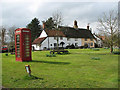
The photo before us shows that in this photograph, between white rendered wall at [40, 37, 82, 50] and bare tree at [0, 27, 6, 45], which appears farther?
white rendered wall at [40, 37, 82, 50]

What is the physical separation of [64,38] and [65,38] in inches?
18.7

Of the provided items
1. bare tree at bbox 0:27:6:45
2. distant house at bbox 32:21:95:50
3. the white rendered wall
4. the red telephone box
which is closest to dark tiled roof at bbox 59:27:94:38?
distant house at bbox 32:21:95:50

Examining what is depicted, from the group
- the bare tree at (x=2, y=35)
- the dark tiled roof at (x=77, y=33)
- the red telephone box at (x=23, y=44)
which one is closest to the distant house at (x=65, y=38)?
the dark tiled roof at (x=77, y=33)

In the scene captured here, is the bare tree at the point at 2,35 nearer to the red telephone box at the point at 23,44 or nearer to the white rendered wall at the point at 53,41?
the white rendered wall at the point at 53,41

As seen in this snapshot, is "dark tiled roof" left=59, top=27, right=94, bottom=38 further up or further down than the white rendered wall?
further up

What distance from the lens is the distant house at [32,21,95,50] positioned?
5238 cm

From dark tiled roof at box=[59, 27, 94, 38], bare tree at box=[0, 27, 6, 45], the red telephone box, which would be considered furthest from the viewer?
dark tiled roof at box=[59, 27, 94, 38]

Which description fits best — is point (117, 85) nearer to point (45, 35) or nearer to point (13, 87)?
point (13, 87)

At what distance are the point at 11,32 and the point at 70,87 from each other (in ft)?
139

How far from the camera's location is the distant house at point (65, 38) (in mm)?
52375

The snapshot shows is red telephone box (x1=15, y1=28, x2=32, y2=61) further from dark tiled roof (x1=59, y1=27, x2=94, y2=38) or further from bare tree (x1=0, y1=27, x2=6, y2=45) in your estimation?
dark tiled roof (x1=59, y1=27, x2=94, y2=38)

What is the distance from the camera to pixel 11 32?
45406 mm

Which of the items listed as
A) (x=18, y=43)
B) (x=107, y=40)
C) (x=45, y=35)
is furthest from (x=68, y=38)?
(x=18, y=43)

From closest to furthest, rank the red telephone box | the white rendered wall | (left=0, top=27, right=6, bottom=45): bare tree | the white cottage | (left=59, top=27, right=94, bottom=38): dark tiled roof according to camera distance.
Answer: the red telephone box → (left=0, top=27, right=6, bottom=45): bare tree → the white rendered wall → the white cottage → (left=59, top=27, right=94, bottom=38): dark tiled roof
